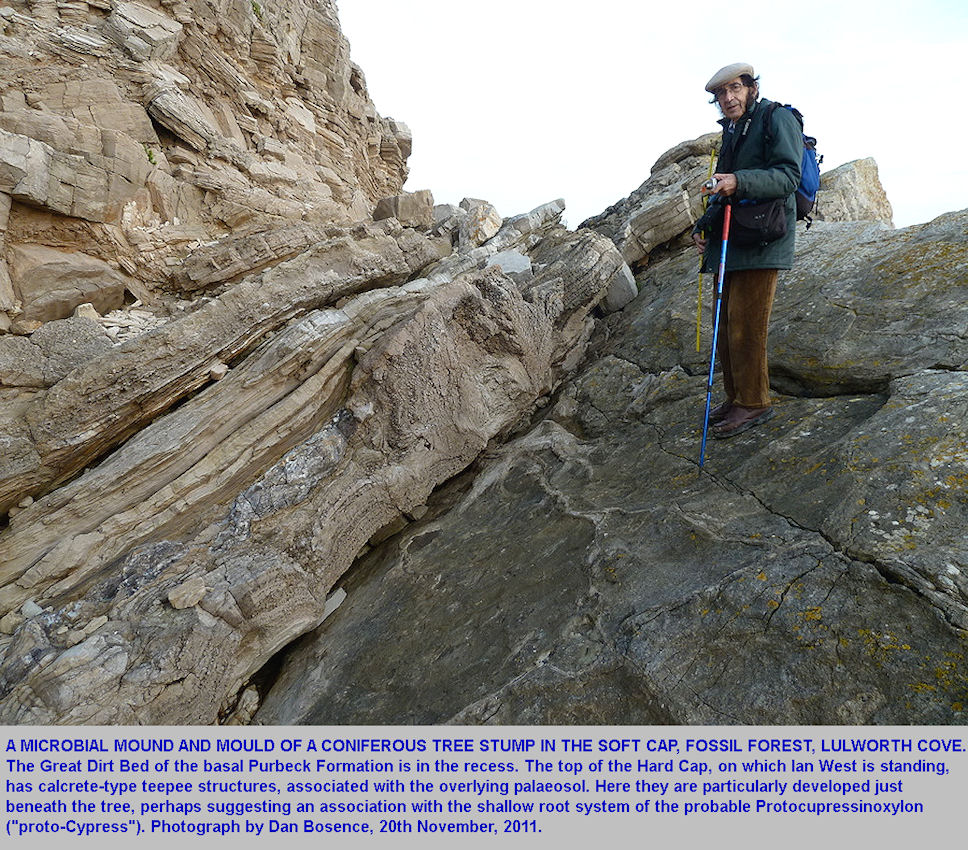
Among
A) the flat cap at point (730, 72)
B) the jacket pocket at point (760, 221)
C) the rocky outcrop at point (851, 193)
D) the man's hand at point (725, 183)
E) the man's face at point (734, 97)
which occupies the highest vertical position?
the rocky outcrop at point (851, 193)

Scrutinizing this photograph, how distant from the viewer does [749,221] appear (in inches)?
252

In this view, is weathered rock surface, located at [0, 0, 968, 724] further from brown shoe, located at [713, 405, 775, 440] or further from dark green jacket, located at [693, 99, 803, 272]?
dark green jacket, located at [693, 99, 803, 272]

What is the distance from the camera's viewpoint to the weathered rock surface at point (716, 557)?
165 inches

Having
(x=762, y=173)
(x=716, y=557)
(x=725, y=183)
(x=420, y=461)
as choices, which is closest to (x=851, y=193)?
(x=762, y=173)

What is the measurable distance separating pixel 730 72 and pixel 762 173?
136 cm

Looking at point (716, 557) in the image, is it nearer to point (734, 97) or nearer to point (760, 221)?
point (760, 221)

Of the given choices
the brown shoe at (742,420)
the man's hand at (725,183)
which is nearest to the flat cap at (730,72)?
the man's hand at (725,183)

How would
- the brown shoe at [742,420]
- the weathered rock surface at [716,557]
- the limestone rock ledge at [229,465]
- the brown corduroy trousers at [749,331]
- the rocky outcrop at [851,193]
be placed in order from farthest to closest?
the rocky outcrop at [851,193] → the brown shoe at [742,420] → the brown corduroy trousers at [749,331] → the limestone rock ledge at [229,465] → the weathered rock surface at [716,557]

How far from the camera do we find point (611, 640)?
16.6 feet

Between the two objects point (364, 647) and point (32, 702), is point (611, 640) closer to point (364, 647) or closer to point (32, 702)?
point (364, 647)

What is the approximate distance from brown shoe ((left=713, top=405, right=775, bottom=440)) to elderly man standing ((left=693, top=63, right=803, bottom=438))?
0.01m

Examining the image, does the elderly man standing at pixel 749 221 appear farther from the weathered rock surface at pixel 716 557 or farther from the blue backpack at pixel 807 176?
the weathered rock surface at pixel 716 557

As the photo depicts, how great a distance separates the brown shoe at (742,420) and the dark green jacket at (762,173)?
73.1 inches

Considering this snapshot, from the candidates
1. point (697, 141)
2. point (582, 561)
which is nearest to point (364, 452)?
point (582, 561)
